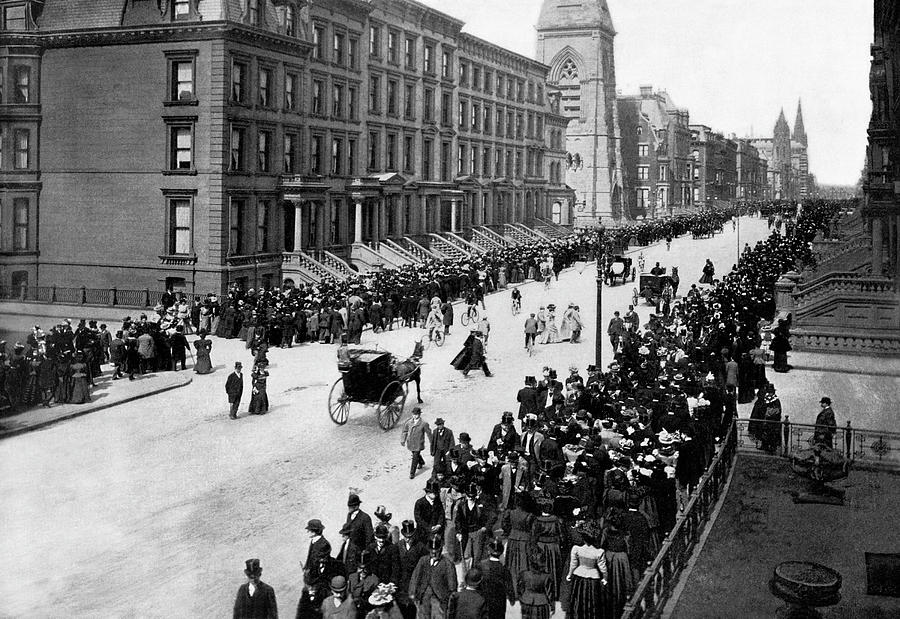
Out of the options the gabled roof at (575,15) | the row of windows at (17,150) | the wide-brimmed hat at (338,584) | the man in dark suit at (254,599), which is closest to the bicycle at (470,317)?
the row of windows at (17,150)

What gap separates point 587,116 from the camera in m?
90.7

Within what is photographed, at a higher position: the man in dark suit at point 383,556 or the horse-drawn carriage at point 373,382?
the horse-drawn carriage at point 373,382

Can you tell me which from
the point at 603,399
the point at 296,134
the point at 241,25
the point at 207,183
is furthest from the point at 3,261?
the point at 603,399

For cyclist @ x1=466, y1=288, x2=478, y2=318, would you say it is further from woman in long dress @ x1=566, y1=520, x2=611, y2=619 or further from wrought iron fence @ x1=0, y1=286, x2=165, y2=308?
woman in long dress @ x1=566, y1=520, x2=611, y2=619

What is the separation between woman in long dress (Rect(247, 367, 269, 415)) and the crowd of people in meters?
5.42

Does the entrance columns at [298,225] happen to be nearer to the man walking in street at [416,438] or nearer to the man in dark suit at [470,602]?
the man walking in street at [416,438]

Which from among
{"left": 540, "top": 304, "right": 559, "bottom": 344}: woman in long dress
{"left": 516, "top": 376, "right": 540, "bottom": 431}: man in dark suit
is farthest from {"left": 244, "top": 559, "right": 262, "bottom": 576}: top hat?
{"left": 540, "top": 304, "right": 559, "bottom": 344}: woman in long dress

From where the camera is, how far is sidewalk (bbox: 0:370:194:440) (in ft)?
62.7

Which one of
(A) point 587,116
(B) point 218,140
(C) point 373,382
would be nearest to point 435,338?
(C) point 373,382

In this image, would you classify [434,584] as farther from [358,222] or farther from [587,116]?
[587,116]

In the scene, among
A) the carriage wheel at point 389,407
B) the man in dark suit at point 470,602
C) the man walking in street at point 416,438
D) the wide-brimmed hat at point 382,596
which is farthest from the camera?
the carriage wheel at point 389,407

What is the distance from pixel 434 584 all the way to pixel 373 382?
9.51 m

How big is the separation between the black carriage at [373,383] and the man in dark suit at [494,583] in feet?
31.0

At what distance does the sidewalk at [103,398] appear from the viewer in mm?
19125
